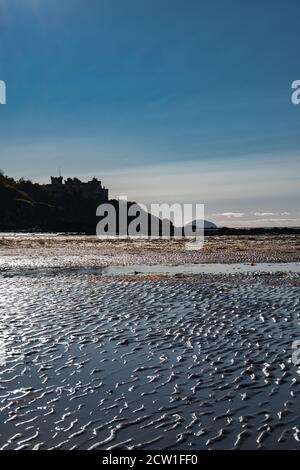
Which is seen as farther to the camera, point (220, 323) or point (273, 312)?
point (273, 312)

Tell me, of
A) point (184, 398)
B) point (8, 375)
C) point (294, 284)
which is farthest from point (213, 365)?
point (294, 284)

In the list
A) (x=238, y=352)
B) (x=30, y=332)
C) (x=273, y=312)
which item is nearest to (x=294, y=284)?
(x=273, y=312)

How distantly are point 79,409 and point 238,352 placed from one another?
6736mm

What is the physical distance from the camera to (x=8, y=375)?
13.0m

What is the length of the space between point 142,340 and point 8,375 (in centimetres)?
559

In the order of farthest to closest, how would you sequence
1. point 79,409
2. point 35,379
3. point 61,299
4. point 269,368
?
point 61,299 → point 269,368 → point 35,379 → point 79,409

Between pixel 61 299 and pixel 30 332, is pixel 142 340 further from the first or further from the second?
pixel 61 299

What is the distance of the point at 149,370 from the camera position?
13.6 m

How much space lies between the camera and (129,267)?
47.0m

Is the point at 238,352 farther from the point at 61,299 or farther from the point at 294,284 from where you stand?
the point at 294,284

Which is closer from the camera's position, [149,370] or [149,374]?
[149,374]

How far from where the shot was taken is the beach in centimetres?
945

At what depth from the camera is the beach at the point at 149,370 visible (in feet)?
31.0

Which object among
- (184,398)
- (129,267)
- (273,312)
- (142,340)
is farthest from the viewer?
(129,267)
